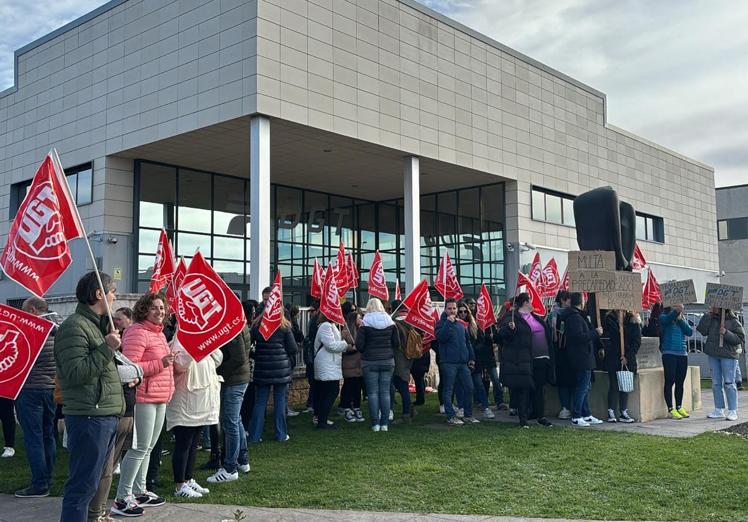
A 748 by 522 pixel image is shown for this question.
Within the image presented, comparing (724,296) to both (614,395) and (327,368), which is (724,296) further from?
(327,368)

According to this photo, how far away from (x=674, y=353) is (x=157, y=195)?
1515 cm

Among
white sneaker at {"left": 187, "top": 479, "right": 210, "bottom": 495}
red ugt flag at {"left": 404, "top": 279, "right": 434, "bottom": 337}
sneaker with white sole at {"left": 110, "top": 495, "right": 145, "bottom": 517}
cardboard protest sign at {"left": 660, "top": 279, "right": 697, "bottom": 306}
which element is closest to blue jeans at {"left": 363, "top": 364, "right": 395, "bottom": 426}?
red ugt flag at {"left": 404, "top": 279, "right": 434, "bottom": 337}

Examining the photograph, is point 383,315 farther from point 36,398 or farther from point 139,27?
point 139,27

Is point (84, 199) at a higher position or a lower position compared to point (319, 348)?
higher

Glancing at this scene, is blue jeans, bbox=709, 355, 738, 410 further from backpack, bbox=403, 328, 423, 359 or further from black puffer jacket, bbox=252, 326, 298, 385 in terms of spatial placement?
black puffer jacket, bbox=252, 326, 298, 385

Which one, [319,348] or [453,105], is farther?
[453,105]

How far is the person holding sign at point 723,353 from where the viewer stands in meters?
11.3

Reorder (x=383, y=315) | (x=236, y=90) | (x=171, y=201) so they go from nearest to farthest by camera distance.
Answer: (x=383, y=315) → (x=236, y=90) → (x=171, y=201)

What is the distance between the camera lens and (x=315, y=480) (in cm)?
748

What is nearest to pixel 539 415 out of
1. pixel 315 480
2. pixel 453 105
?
pixel 315 480

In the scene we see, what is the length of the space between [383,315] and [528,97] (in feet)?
54.9

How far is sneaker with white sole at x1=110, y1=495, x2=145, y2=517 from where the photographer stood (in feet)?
20.5

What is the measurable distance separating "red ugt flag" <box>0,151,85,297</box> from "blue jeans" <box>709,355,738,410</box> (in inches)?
383

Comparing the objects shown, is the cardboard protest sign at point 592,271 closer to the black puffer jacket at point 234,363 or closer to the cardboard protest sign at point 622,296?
the cardboard protest sign at point 622,296
